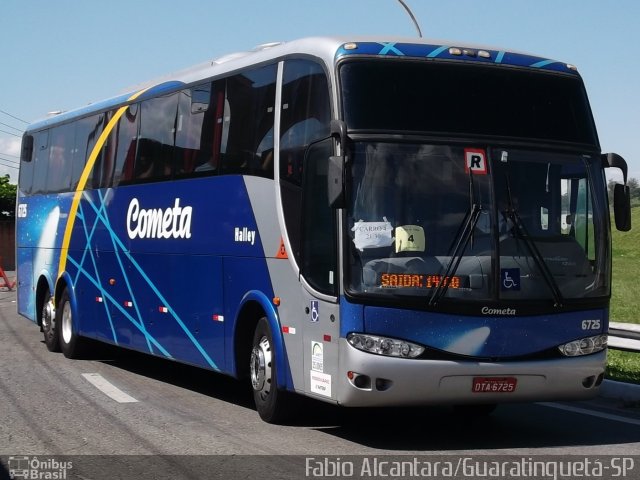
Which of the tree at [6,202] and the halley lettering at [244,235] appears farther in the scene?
the tree at [6,202]

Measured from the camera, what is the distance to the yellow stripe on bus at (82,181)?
15989 millimetres

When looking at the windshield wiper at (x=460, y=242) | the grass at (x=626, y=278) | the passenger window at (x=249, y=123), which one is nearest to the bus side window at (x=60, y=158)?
the passenger window at (x=249, y=123)

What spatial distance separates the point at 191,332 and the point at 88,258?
13.8 feet

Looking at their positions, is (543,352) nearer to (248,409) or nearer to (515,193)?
(515,193)

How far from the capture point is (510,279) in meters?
9.54

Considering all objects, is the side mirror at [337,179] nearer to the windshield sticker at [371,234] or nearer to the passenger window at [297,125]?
the windshield sticker at [371,234]

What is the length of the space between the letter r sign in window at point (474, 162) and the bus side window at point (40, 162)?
10.9 m

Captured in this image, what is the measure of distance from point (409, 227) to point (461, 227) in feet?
1.47

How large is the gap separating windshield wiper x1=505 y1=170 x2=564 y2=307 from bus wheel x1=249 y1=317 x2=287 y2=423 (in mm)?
2639

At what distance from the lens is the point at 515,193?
9703 millimetres

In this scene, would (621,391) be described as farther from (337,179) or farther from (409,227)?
(337,179)

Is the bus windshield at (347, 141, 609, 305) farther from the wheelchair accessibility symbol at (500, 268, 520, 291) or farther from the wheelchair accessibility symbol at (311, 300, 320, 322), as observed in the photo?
the wheelchair accessibility symbol at (311, 300, 320, 322)

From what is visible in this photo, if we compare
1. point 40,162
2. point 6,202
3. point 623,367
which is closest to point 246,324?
point 623,367

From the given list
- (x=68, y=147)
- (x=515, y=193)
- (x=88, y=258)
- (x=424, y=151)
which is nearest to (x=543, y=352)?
(x=515, y=193)
